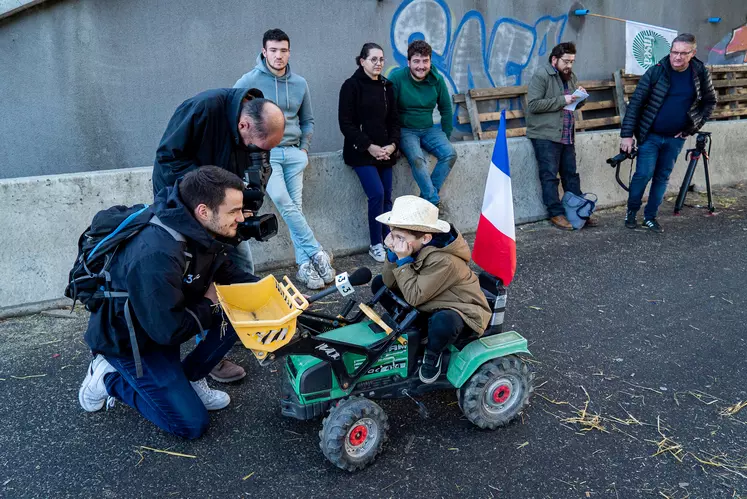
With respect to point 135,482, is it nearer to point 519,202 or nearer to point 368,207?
point 368,207

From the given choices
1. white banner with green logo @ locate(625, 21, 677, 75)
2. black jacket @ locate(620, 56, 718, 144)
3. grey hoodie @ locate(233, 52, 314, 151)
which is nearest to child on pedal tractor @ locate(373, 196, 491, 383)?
grey hoodie @ locate(233, 52, 314, 151)

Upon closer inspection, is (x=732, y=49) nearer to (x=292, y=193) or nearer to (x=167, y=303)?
(x=292, y=193)

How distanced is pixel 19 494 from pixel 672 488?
131 inches

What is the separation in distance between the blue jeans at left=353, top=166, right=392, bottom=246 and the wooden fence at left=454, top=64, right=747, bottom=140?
279 cm

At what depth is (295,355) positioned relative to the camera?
3.15m

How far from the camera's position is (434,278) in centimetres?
311

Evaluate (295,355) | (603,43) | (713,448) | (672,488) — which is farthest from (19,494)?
(603,43)

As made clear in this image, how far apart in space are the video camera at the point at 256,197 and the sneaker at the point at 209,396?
3.17 feet

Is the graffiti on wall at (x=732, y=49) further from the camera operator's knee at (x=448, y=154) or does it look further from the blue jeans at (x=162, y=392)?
the blue jeans at (x=162, y=392)

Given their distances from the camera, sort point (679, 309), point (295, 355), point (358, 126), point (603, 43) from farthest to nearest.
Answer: point (603, 43) → point (358, 126) → point (679, 309) → point (295, 355)

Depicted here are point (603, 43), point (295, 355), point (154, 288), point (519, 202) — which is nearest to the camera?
point (154, 288)

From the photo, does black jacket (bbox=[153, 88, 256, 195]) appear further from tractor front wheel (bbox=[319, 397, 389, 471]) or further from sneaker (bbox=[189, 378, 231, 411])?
tractor front wheel (bbox=[319, 397, 389, 471])

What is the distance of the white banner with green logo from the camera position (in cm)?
1016

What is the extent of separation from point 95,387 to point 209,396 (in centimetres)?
66
